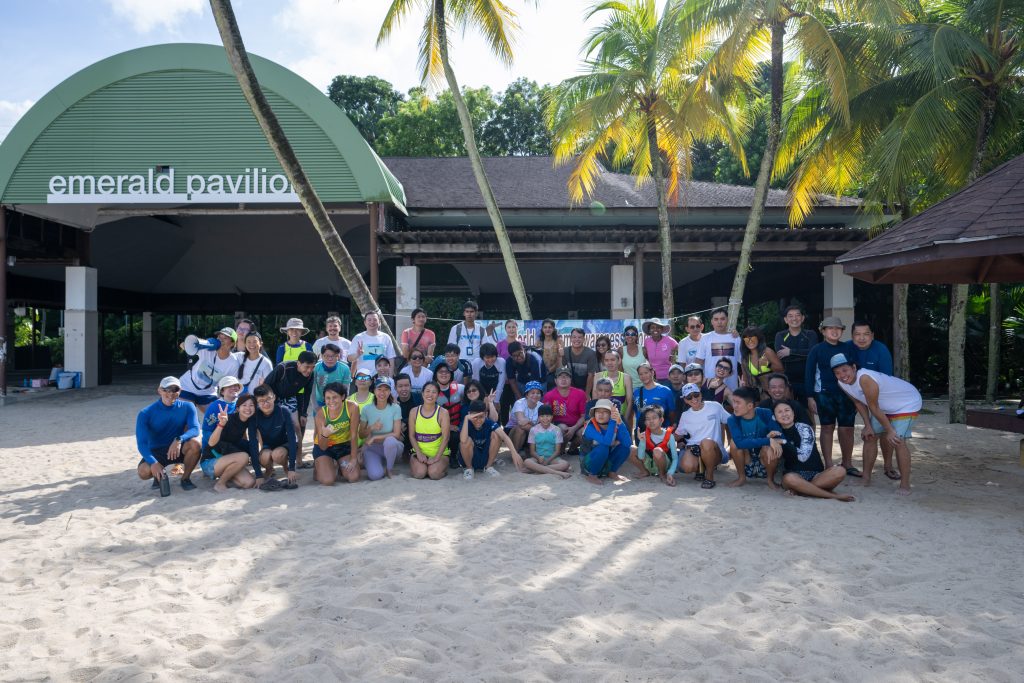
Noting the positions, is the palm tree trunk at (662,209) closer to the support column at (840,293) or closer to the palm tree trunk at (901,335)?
the palm tree trunk at (901,335)

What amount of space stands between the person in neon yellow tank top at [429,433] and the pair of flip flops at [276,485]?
1134 millimetres

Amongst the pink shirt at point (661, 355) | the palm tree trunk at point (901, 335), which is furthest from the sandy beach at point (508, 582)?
the palm tree trunk at point (901, 335)

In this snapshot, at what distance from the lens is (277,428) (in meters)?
6.18

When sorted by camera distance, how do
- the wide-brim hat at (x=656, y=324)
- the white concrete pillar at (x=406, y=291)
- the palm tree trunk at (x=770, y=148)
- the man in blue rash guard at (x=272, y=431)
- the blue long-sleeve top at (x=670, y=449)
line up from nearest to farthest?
1. the man in blue rash guard at (x=272, y=431)
2. the blue long-sleeve top at (x=670, y=449)
3. the wide-brim hat at (x=656, y=324)
4. the palm tree trunk at (x=770, y=148)
5. the white concrete pillar at (x=406, y=291)

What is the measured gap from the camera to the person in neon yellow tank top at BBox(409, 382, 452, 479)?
21.3 feet

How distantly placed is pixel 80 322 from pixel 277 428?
10827 millimetres

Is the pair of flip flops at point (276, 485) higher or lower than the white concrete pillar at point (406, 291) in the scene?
lower

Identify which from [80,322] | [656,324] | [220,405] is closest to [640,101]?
[656,324]

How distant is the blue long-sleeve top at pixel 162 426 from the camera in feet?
19.6

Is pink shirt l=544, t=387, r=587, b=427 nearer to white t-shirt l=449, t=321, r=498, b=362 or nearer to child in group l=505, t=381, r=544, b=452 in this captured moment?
child in group l=505, t=381, r=544, b=452

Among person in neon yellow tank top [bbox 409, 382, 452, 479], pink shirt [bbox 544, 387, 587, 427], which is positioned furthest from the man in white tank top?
person in neon yellow tank top [bbox 409, 382, 452, 479]

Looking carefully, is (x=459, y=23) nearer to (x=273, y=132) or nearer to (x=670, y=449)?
(x=273, y=132)

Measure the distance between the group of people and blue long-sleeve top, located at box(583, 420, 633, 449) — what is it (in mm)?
14

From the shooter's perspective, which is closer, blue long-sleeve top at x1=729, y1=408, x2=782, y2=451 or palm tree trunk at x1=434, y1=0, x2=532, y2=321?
blue long-sleeve top at x1=729, y1=408, x2=782, y2=451
